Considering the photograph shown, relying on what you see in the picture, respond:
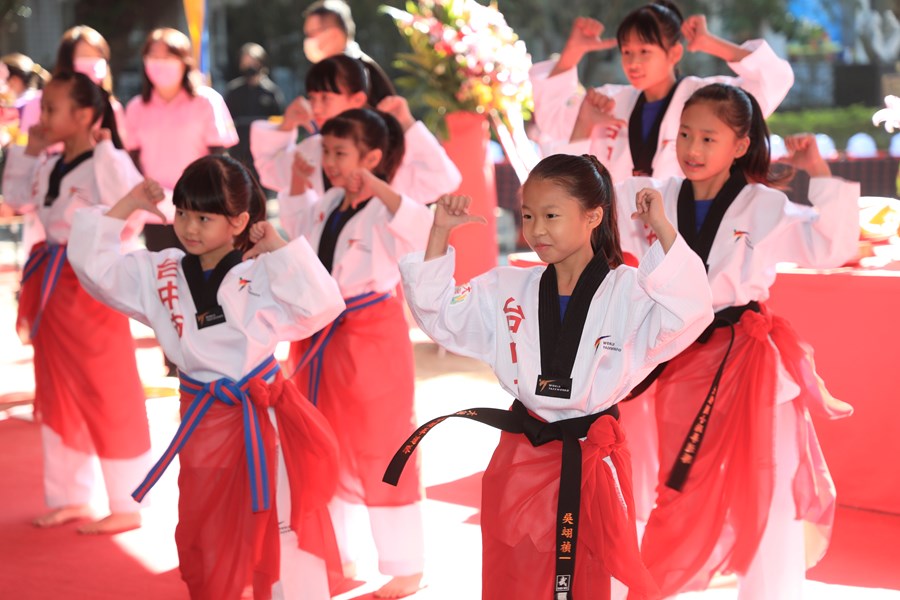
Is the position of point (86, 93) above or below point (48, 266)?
above

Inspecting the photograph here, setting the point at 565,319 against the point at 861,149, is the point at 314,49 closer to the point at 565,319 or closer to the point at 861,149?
the point at 565,319

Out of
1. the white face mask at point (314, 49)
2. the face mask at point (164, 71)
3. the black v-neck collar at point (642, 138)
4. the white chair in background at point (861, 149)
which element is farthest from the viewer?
the white chair in background at point (861, 149)

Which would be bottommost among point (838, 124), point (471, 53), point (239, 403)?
point (239, 403)

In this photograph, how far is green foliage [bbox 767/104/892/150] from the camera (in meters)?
14.1

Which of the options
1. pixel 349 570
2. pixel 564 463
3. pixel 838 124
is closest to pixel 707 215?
Answer: pixel 564 463

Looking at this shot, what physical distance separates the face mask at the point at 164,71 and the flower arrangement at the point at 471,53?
1.20m

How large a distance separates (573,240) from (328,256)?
1.22 meters

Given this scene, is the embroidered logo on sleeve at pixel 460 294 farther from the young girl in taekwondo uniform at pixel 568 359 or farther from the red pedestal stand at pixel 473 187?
the red pedestal stand at pixel 473 187

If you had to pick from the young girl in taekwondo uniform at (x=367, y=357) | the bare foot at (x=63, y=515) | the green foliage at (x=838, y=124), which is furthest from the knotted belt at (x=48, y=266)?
the green foliage at (x=838, y=124)

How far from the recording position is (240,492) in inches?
111

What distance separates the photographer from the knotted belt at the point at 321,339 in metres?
3.32

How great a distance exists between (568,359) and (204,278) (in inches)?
41.2

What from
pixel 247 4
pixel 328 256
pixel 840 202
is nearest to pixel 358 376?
pixel 328 256

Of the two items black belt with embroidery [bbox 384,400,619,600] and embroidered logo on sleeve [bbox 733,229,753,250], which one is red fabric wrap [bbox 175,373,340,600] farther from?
embroidered logo on sleeve [bbox 733,229,753,250]
